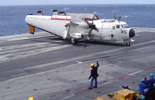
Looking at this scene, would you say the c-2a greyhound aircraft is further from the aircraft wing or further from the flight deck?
the flight deck

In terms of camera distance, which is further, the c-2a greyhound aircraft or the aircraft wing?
the aircraft wing

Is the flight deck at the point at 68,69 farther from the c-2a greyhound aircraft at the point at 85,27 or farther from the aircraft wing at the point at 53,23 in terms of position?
the aircraft wing at the point at 53,23

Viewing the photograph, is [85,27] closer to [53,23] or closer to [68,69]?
[53,23]

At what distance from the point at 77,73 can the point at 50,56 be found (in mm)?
7631

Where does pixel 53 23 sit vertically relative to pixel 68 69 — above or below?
above

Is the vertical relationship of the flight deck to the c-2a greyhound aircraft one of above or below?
below

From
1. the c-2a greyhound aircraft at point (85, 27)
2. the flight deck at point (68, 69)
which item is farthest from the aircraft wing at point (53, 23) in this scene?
the flight deck at point (68, 69)

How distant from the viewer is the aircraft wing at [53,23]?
32969mm

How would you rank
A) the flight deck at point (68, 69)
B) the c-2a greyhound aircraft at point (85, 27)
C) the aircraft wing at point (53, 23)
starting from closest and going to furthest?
the flight deck at point (68, 69) < the c-2a greyhound aircraft at point (85, 27) < the aircraft wing at point (53, 23)

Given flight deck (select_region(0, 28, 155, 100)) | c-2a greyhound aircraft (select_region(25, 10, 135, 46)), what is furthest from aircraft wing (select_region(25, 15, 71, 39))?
flight deck (select_region(0, 28, 155, 100))

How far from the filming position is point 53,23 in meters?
34.3

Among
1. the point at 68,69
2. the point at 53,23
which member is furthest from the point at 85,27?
the point at 68,69

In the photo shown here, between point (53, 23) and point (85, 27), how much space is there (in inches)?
235

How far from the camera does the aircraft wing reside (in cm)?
3297
